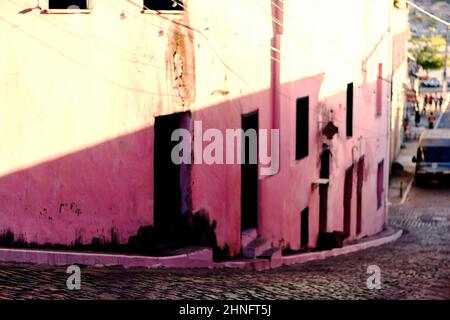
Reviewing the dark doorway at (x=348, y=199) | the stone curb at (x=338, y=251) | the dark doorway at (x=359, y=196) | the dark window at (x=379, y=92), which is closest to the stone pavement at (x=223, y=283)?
the stone curb at (x=338, y=251)

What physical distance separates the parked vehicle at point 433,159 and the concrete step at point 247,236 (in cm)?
2040

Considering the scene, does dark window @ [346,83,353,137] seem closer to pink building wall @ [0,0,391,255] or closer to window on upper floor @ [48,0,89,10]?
pink building wall @ [0,0,391,255]

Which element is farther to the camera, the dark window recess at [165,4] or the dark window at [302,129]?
the dark window at [302,129]

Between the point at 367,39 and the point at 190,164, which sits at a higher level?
the point at 367,39

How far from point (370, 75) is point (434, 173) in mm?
10688

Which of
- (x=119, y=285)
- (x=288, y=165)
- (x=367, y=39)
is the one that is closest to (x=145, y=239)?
(x=119, y=285)

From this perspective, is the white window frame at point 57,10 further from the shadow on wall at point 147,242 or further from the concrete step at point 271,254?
the concrete step at point 271,254

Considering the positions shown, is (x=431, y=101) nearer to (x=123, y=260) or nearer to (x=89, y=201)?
(x=89, y=201)

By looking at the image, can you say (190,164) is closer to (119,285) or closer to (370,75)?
(119,285)

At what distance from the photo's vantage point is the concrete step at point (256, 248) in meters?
14.8

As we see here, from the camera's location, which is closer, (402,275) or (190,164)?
(402,275)

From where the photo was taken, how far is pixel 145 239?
12797mm

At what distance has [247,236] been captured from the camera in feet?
49.8

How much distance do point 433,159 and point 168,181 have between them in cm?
2325
